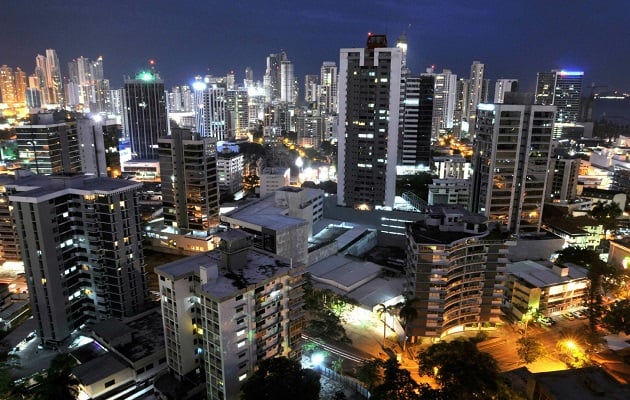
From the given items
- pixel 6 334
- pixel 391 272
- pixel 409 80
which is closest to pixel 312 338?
pixel 391 272

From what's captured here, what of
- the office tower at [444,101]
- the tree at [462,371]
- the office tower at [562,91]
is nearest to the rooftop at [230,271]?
the tree at [462,371]

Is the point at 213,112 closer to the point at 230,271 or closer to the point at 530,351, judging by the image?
the point at 230,271

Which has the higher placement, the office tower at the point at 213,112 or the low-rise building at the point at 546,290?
the office tower at the point at 213,112

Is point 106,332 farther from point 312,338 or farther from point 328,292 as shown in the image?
point 328,292

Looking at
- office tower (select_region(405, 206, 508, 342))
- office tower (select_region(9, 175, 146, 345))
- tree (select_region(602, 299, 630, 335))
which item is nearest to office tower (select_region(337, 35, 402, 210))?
office tower (select_region(405, 206, 508, 342))

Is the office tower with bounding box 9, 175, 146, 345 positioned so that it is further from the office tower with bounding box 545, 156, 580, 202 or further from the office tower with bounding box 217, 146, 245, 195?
the office tower with bounding box 545, 156, 580, 202

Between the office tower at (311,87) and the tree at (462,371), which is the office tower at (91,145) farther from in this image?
the office tower at (311,87)
